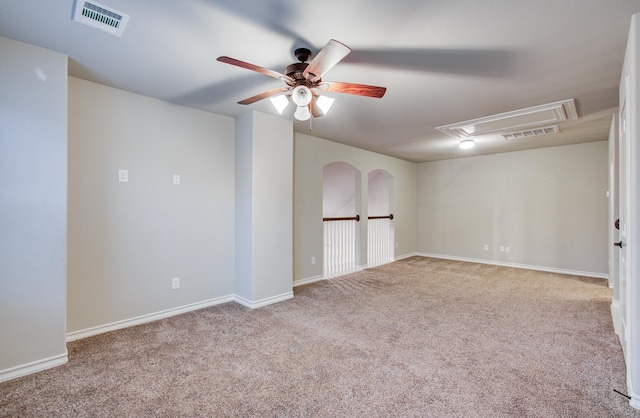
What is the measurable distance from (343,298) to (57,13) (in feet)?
11.9

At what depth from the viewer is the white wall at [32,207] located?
6.77ft

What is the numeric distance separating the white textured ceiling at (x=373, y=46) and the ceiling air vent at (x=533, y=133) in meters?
A: 0.81

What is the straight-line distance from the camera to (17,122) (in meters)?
2.10

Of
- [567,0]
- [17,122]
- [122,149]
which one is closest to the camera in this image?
[567,0]

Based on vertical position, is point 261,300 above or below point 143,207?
below

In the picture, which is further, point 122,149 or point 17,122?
point 122,149

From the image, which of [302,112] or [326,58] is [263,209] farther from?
[326,58]

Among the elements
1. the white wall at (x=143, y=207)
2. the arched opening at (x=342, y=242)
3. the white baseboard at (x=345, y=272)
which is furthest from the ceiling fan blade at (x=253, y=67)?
the white baseboard at (x=345, y=272)

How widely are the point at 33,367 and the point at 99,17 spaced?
2433mm

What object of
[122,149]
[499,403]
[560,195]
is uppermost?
[122,149]

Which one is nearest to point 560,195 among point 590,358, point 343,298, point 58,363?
point 590,358

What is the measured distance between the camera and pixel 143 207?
118 inches

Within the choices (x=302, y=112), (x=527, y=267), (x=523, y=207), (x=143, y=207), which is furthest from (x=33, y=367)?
(x=523, y=207)

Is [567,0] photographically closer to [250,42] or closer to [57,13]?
[250,42]
